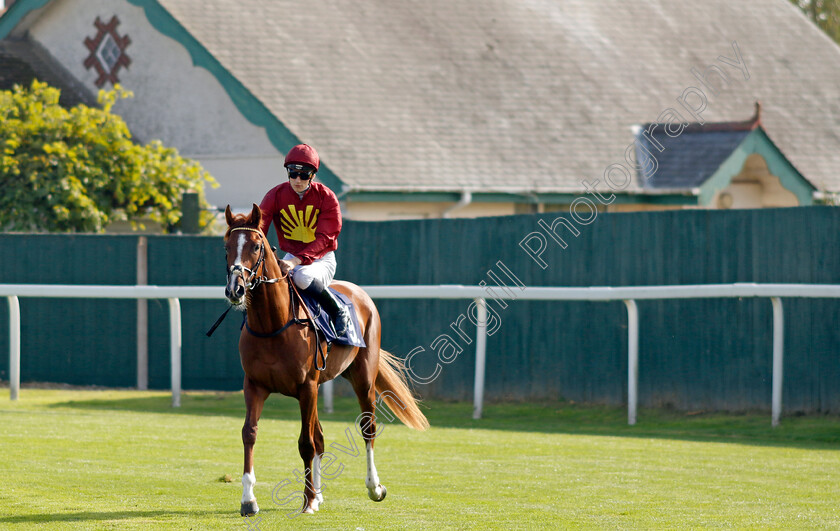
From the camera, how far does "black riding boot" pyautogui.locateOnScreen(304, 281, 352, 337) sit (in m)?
7.98

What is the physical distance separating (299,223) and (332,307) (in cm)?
57

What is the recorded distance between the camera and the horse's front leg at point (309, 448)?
24.4 feet

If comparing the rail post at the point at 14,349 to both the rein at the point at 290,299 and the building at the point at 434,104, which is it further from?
the rein at the point at 290,299

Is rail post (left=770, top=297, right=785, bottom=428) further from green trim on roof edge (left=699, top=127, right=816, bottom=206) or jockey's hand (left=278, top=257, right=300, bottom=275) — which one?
green trim on roof edge (left=699, top=127, right=816, bottom=206)

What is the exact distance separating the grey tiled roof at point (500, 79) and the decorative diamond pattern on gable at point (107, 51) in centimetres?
125

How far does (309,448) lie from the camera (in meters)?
7.51

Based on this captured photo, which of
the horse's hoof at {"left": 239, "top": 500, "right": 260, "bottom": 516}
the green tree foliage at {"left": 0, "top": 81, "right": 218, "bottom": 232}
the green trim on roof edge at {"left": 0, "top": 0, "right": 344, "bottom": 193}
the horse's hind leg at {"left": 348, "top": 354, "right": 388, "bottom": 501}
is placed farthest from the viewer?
the green trim on roof edge at {"left": 0, "top": 0, "right": 344, "bottom": 193}

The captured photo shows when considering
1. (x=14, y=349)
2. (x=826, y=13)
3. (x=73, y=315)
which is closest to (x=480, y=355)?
(x=14, y=349)

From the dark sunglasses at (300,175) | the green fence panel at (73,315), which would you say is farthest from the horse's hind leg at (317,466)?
the green fence panel at (73,315)

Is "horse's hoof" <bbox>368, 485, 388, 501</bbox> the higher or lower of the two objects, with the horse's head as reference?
lower

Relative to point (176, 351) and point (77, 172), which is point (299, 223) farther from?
point (77, 172)

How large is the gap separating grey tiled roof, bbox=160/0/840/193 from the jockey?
→ 35.1 ft

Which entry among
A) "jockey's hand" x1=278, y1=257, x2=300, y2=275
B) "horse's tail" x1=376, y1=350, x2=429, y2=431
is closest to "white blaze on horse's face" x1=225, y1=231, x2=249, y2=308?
"jockey's hand" x1=278, y1=257, x2=300, y2=275

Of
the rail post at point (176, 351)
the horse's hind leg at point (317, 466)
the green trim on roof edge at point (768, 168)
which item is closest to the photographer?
the horse's hind leg at point (317, 466)
